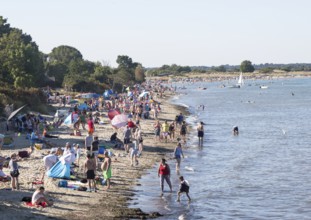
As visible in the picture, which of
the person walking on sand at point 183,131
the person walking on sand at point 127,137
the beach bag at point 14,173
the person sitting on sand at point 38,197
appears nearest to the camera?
the person sitting on sand at point 38,197

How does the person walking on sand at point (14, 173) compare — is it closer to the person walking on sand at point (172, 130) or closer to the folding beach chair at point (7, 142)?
the folding beach chair at point (7, 142)

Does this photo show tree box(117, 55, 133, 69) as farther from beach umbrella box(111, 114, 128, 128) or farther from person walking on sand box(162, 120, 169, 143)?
beach umbrella box(111, 114, 128, 128)

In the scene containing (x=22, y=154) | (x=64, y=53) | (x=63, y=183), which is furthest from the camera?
(x=64, y=53)

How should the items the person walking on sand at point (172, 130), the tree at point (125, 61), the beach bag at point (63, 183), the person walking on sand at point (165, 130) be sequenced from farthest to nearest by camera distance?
the tree at point (125, 61) → the person walking on sand at point (172, 130) → the person walking on sand at point (165, 130) → the beach bag at point (63, 183)

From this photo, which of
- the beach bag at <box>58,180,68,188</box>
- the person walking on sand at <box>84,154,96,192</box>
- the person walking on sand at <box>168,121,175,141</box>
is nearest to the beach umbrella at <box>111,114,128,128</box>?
the person walking on sand at <box>168,121,175,141</box>

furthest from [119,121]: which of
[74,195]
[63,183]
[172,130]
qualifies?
[74,195]

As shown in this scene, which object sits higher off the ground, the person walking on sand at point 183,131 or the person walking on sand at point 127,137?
the person walking on sand at point 127,137

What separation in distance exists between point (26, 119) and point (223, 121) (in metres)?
25.7

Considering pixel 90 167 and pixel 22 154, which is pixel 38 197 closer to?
pixel 90 167

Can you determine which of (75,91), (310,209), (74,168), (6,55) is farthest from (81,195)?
(75,91)

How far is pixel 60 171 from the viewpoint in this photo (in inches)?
778

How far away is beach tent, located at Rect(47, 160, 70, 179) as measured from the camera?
19.6 metres

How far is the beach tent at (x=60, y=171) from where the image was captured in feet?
64.4

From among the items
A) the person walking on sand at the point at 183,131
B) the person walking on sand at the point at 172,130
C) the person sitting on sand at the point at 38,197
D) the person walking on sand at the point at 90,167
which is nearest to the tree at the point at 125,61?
the person walking on sand at the point at 183,131
